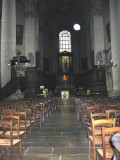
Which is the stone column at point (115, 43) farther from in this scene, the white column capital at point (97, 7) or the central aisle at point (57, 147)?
the central aisle at point (57, 147)

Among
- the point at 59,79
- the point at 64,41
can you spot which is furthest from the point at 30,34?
the point at 64,41

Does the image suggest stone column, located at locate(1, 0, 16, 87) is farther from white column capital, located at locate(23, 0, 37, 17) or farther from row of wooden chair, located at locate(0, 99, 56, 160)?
white column capital, located at locate(23, 0, 37, 17)

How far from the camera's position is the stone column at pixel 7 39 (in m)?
15.0

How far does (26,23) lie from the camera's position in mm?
25828

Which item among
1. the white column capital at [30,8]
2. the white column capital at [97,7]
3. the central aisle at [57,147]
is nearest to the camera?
the central aisle at [57,147]

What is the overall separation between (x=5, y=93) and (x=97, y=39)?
53.4ft

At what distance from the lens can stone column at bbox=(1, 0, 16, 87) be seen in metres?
15.0

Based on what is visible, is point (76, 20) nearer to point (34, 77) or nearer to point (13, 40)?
point (34, 77)

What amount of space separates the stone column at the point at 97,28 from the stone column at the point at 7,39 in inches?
513

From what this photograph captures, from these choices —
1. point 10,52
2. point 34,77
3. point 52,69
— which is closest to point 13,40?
point 10,52

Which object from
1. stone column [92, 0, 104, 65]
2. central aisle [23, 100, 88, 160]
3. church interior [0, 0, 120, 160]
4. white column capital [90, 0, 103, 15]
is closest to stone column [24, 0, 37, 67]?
church interior [0, 0, 120, 160]

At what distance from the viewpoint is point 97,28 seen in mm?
25531

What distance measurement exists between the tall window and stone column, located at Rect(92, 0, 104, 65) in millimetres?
11786

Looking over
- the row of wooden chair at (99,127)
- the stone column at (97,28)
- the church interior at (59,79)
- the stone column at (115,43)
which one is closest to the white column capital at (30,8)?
the church interior at (59,79)
